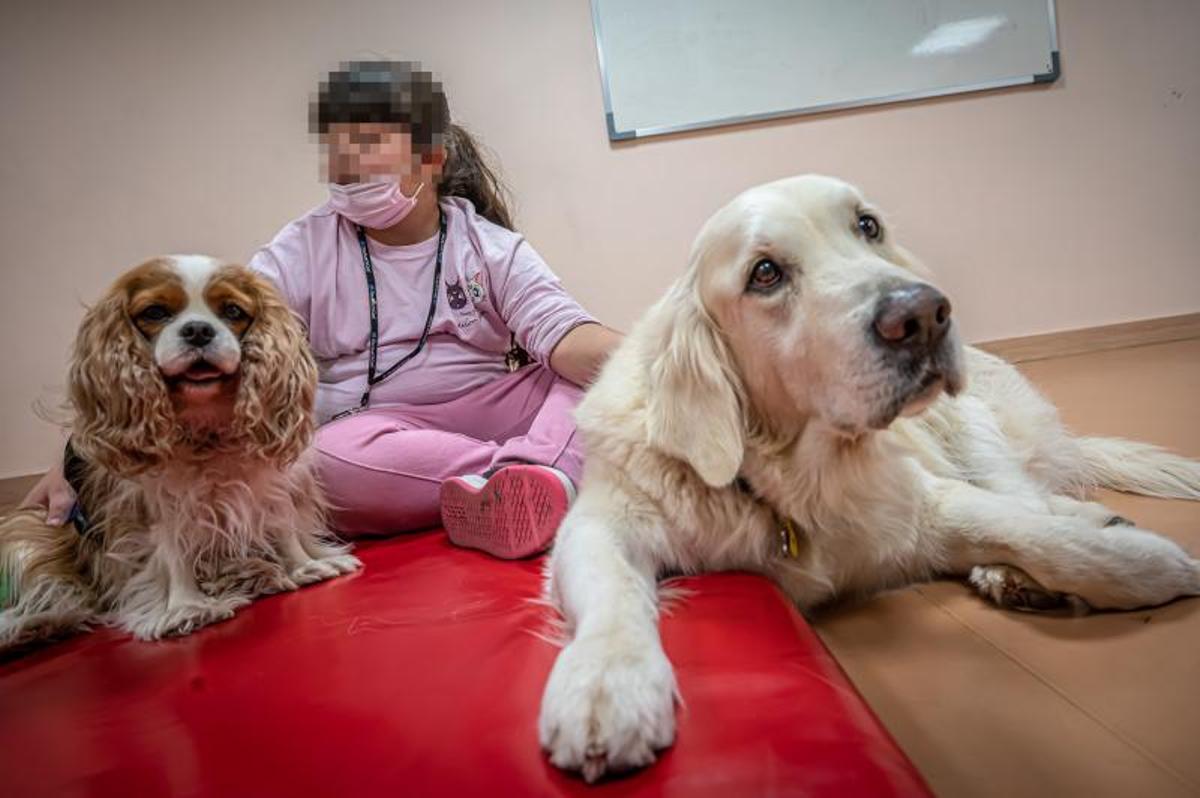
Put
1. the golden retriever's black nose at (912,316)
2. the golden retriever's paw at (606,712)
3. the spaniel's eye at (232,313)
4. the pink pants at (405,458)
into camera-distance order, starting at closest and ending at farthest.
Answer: the golden retriever's paw at (606,712) < the golden retriever's black nose at (912,316) < the spaniel's eye at (232,313) < the pink pants at (405,458)

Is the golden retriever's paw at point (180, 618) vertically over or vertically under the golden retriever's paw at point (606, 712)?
under

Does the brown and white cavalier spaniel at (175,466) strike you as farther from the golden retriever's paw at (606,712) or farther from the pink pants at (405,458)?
the golden retriever's paw at (606,712)

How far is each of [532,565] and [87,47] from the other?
3475mm

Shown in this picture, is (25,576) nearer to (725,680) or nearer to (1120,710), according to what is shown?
(725,680)

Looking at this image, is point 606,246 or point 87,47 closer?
point 87,47

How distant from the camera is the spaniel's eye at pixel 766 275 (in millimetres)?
1124

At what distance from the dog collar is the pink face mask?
1.27 m

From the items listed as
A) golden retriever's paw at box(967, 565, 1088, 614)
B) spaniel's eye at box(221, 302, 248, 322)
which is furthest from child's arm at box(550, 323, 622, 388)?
golden retriever's paw at box(967, 565, 1088, 614)

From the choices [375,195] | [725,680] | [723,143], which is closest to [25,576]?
[375,195]

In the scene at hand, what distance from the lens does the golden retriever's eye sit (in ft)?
4.63

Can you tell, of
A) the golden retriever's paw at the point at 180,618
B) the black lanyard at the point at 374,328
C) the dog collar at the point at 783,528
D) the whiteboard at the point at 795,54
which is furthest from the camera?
the whiteboard at the point at 795,54

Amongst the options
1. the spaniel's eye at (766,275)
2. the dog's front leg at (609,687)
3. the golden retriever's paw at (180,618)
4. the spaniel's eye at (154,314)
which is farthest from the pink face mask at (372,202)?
the dog's front leg at (609,687)

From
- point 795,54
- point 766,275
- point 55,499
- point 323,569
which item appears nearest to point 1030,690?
point 766,275

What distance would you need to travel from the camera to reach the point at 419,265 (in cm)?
206
